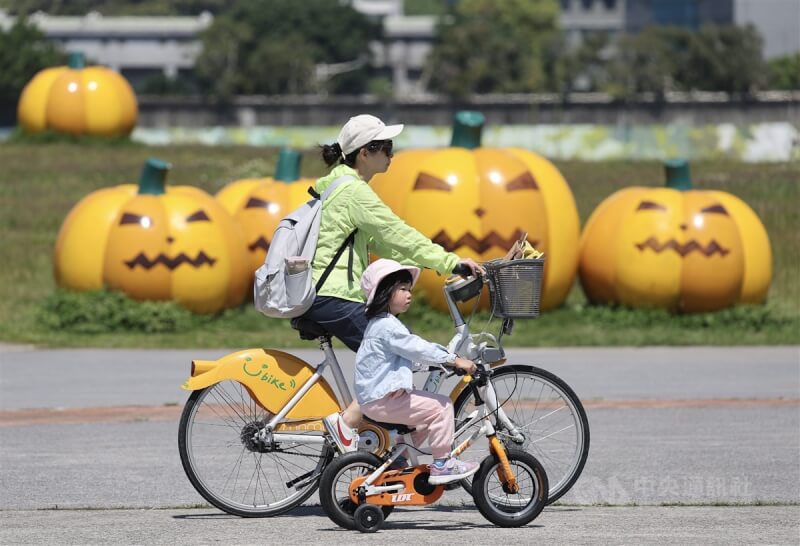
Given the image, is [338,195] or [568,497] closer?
[338,195]

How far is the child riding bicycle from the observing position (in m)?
7.04

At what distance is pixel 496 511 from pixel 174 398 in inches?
209

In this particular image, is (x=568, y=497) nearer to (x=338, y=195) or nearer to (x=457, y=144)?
(x=338, y=195)

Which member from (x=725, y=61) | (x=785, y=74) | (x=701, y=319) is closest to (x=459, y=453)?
(x=701, y=319)

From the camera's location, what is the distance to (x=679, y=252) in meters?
16.4

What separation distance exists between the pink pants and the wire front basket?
51 centimetres

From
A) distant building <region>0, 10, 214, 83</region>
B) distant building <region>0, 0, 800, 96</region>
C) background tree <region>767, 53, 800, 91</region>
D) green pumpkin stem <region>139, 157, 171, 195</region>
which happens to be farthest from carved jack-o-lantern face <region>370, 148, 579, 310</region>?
distant building <region>0, 10, 214, 83</region>

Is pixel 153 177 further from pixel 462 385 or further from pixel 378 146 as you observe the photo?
pixel 462 385

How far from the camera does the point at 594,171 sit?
29094 mm

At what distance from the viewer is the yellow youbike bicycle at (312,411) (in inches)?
287

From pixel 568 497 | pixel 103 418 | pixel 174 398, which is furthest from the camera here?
pixel 174 398

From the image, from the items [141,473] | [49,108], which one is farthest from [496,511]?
[49,108]

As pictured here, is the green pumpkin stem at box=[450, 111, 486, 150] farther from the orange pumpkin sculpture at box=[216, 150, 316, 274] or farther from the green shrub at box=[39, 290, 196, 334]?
the green shrub at box=[39, 290, 196, 334]

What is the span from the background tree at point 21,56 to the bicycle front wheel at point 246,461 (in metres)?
67.4
